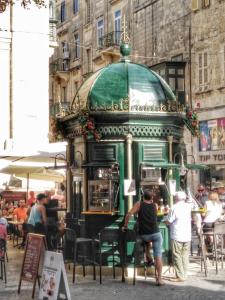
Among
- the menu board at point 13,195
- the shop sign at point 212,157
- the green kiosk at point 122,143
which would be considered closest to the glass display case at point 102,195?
the green kiosk at point 122,143

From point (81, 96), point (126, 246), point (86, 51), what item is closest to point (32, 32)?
point (81, 96)

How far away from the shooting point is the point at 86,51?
1890 inches

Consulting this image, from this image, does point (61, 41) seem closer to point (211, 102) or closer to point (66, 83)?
point (66, 83)

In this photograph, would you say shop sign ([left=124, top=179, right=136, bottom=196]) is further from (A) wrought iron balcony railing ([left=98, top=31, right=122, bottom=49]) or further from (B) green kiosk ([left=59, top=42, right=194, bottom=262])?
(A) wrought iron balcony railing ([left=98, top=31, right=122, bottom=49])

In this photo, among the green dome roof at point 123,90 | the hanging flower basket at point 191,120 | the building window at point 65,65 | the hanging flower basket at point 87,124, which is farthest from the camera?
the building window at point 65,65

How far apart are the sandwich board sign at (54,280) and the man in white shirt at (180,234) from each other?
9.48 feet

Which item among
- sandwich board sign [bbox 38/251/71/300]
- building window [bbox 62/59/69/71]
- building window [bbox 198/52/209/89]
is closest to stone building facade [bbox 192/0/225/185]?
building window [bbox 198/52/209/89]

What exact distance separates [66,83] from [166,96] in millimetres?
38268

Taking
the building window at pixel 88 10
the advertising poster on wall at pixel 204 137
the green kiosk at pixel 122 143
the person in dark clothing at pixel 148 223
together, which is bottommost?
the person in dark clothing at pixel 148 223

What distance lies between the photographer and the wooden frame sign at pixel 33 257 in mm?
10672

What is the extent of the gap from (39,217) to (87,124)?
117 inches

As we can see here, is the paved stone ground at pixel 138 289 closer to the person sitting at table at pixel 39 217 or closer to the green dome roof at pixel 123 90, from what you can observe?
the person sitting at table at pixel 39 217

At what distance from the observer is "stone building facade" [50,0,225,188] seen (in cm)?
3128

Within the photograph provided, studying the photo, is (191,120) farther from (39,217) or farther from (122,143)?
(39,217)
